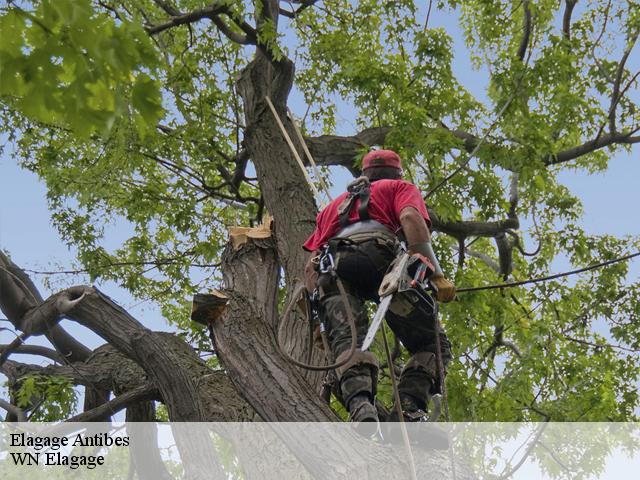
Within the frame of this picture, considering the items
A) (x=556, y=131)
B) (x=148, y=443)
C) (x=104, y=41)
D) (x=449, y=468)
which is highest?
(x=556, y=131)

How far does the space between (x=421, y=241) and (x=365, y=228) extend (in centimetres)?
36

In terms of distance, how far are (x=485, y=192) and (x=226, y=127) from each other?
10.4 ft

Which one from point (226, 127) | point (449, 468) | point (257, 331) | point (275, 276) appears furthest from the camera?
point (226, 127)

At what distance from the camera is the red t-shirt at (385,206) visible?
491 cm

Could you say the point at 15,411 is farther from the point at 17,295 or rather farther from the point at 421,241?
the point at 421,241

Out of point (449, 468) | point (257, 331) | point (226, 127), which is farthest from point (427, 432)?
point (226, 127)

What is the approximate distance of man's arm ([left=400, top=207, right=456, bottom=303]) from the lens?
4746mm

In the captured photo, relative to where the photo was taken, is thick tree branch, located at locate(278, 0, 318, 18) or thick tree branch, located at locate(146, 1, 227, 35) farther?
thick tree branch, located at locate(278, 0, 318, 18)

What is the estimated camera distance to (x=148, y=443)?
6020 millimetres

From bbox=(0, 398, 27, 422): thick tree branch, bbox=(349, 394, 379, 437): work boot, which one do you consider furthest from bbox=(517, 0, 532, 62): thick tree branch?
bbox=(0, 398, 27, 422): thick tree branch

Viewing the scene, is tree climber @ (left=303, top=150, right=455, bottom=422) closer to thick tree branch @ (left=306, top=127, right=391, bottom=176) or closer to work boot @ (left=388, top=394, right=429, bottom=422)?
work boot @ (left=388, top=394, right=429, bottom=422)

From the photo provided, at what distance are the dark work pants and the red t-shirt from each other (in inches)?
10.3

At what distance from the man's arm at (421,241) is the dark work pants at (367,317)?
150 millimetres

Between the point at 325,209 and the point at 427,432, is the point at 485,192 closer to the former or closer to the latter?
the point at 325,209
